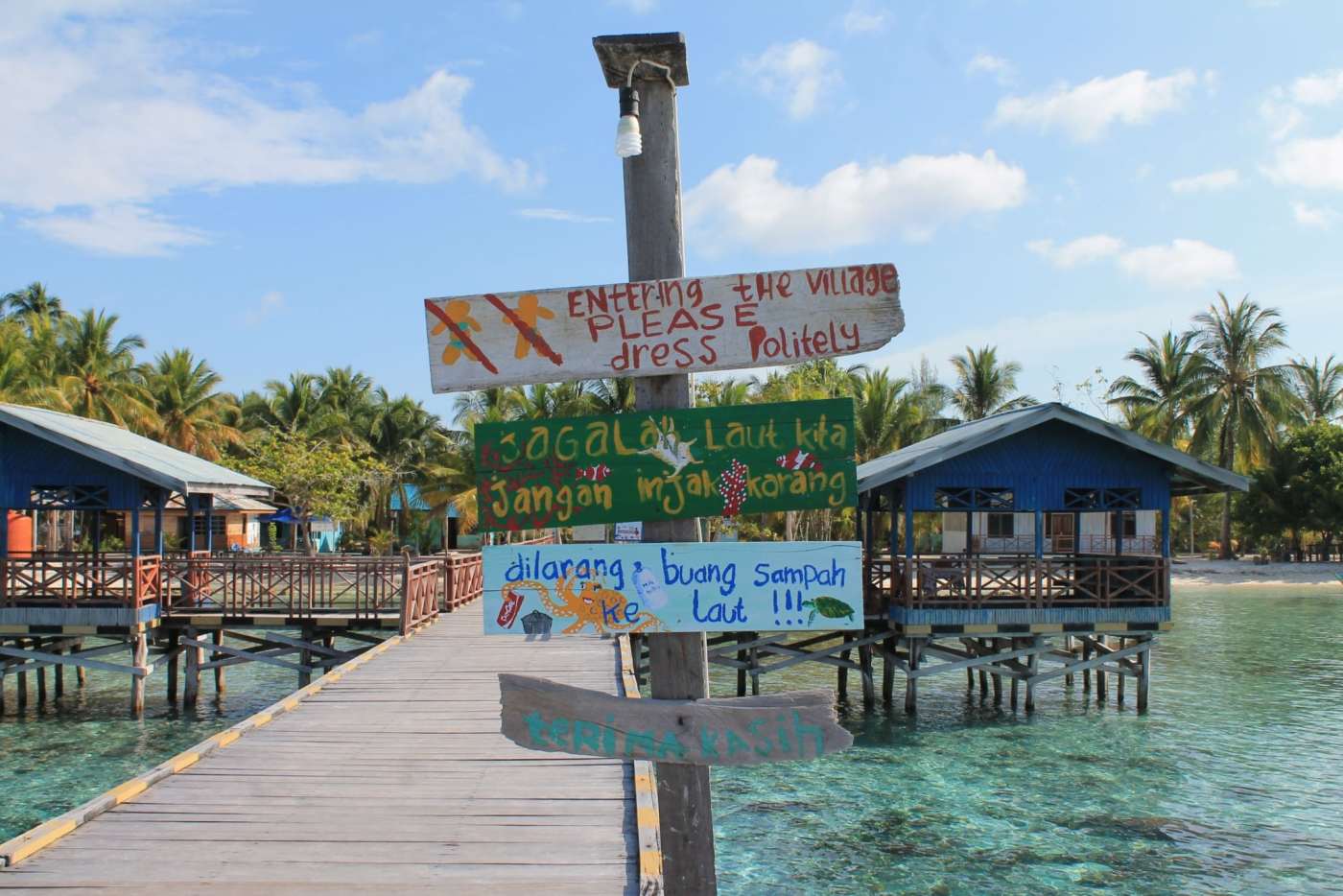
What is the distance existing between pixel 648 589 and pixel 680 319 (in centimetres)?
106

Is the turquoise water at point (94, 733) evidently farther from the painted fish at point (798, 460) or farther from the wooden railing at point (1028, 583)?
the wooden railing at point (1028, 583)

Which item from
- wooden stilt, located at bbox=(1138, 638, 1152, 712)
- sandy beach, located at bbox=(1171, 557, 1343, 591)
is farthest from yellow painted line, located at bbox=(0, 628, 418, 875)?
sandy beach, located at bbox=(1171, 557, 1343, 591)

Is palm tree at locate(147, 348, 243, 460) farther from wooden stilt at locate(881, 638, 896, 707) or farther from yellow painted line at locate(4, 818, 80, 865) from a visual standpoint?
yellow painted line at locate(4, 818, 80, 865)

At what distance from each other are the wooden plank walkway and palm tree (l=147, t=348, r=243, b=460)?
37431mm

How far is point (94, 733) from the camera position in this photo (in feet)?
58.6

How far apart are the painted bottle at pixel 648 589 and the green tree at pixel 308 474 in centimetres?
3643

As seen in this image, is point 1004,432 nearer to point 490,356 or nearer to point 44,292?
point 490,356

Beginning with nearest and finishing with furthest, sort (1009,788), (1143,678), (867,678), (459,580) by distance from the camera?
(1009,788)
(1143,678)
(867,678)
(459,580)

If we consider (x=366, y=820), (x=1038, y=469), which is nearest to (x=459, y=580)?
(x=1038, y=469)

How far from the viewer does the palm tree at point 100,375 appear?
A: 1556 inches

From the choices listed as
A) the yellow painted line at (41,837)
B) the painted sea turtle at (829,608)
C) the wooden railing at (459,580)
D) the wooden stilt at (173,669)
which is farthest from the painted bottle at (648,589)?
the wooden stilt at (173,669)

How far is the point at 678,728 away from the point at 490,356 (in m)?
1.61

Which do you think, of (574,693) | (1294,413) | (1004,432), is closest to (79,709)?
(1004,432)

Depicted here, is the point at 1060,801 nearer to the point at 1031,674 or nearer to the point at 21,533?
the point at 1031,674
